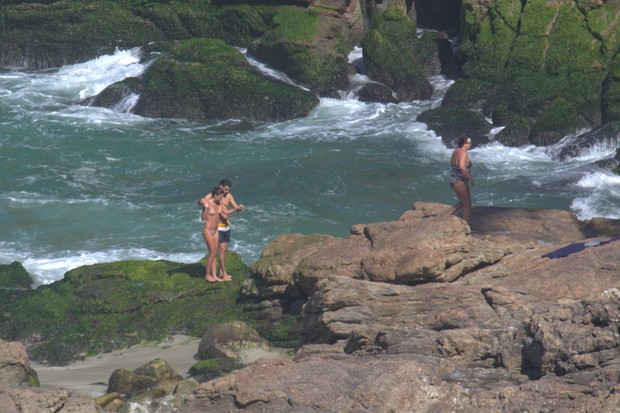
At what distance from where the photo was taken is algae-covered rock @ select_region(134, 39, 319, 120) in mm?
27766

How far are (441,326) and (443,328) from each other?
0.04 m

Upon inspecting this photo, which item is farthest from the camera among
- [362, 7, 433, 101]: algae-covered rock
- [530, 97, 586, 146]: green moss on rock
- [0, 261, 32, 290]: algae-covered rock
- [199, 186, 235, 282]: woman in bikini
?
[362, 7, 433, 101]: algae-covered rock

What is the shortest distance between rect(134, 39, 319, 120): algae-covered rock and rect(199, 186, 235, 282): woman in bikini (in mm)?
12287

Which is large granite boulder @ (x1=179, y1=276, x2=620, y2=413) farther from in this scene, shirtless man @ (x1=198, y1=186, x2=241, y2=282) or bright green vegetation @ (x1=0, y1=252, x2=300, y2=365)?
shirtless man @ (x1=198, y1=186, x2=241, y2=282)

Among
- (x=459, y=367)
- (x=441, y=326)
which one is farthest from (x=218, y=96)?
(x=459, y=367)

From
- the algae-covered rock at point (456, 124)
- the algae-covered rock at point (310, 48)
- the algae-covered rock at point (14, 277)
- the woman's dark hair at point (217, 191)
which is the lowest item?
the algae-covered rock at point (14, 277)

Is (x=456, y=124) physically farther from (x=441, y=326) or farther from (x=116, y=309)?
(x=441, y=326)

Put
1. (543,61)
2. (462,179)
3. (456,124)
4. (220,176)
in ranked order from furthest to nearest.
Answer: (543,61), (456,124), (220,176), (462,179)

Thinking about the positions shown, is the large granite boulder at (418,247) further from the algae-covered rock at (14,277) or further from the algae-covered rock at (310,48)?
the algae-covered rock at (310,48)

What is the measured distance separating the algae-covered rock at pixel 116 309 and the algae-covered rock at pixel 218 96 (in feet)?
39.9

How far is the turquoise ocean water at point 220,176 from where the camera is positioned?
19.6 meters

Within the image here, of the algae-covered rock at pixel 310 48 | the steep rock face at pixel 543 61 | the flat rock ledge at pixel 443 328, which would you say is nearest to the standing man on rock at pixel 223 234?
the flat rock ledge at pixel 443 328

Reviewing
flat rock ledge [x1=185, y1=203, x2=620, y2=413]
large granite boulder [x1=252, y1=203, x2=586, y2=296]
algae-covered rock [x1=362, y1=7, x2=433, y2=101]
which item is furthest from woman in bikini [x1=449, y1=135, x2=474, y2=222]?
algae-covered rock [x1=362, y1=7, x2=433, y2=101]

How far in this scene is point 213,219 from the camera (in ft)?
51.1
